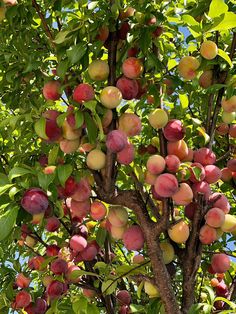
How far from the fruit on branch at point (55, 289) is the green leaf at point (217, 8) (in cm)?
149

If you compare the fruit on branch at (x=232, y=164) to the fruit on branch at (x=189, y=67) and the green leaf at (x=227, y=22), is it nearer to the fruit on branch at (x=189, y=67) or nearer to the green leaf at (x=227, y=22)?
the fruit on branch at (x=189, y=67)

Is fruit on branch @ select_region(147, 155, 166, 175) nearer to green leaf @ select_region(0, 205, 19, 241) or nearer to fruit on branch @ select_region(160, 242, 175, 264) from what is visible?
fruit on branch @ select_region(160, 242, 175, 264)

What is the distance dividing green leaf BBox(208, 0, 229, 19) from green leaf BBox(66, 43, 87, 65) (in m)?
0.57

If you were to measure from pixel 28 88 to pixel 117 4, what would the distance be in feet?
2.79

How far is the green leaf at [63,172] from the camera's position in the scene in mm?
1815

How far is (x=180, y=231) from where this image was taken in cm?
203

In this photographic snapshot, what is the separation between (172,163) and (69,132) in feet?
1.52

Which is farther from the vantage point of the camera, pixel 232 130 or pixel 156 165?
pixel 232 130

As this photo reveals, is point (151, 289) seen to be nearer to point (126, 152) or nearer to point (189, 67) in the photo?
point (126, 152)

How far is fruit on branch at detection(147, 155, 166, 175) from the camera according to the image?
6.46 ft

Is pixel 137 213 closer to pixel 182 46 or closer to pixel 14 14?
pixel 14 14

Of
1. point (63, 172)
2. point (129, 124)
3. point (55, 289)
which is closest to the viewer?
point (63, 172)

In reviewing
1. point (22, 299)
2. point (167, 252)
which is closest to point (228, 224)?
point (167, 252)

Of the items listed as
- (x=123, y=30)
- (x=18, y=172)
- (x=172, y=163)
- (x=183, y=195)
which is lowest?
(x=183, y=195)
